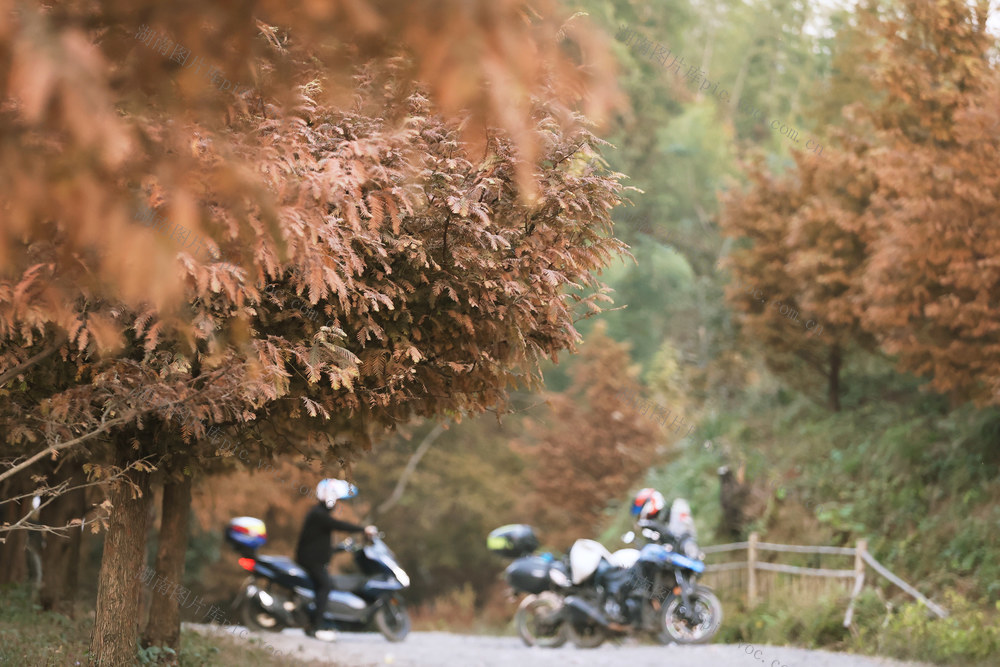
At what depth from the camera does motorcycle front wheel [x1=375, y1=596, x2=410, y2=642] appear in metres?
13.2

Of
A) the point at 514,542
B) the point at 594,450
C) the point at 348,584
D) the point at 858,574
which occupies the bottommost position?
the point at 594,450

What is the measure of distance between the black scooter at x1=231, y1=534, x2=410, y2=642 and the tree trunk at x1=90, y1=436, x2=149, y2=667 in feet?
18.6

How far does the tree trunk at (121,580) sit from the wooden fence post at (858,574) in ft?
28.4

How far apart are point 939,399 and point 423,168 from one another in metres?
13.9

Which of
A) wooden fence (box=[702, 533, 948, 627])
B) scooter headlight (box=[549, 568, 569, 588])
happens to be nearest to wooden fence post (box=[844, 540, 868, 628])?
wooden fence (box=[702, 533, 948, 627])

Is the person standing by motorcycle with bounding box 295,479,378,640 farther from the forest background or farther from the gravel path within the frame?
the forest background

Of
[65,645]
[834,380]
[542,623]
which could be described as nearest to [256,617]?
[542,623]

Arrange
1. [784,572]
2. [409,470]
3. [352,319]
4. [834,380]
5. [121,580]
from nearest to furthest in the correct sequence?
[352,319]
[121,580]
[784,572]
[834,380]
[409,470]

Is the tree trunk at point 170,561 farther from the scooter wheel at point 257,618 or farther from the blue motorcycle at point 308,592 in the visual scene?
the scooter wheel at point 257,618

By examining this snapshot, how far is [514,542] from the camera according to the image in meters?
14.0

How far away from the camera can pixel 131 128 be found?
2434 mm

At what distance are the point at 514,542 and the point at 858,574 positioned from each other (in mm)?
4540

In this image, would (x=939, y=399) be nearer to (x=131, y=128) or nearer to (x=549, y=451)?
(x=549, y=451)

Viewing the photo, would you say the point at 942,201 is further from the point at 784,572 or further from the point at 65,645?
the point at 65,645
